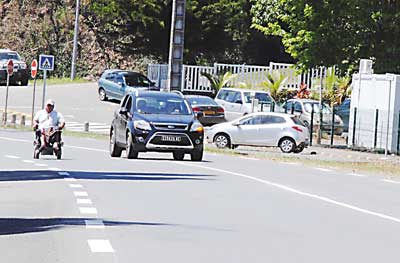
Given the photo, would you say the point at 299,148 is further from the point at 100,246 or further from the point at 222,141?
the point at 100,246

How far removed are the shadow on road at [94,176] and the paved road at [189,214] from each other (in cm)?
3

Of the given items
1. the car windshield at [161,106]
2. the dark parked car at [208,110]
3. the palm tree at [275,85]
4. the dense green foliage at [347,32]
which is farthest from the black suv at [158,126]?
the palm tree at [275,85]

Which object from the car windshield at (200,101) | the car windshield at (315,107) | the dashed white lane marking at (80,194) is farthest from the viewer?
the car windshield at (200,101)

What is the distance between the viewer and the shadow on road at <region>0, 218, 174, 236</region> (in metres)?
14.0

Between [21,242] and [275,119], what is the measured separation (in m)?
28.3

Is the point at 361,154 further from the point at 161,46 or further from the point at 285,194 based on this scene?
the point at 161,46

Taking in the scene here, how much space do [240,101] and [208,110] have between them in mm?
2581

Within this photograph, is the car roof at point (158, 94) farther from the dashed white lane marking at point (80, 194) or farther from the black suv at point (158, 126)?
the dashed white lane marking at point (80, 194)

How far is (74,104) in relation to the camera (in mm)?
58844

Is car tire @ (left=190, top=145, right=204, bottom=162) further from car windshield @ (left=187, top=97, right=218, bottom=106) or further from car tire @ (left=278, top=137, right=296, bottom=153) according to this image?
car windshield @ (left=187, top=97, right=218, bottom=106)

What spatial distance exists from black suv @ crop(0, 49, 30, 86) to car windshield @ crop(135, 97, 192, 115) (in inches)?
1441

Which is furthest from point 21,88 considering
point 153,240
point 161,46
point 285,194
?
point 153,240

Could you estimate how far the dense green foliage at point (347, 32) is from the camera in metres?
44.1

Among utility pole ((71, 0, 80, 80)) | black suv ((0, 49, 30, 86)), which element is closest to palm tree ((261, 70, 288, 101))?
utility pole ((71, 0, 80, 80))
